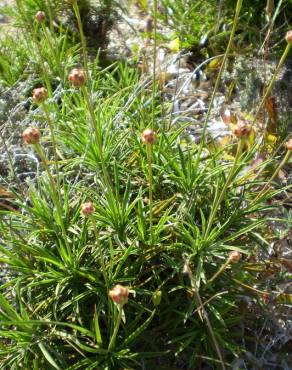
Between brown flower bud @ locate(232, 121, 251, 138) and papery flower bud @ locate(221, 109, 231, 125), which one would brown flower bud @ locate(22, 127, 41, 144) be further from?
papery flower bud @ locate(221, 109, 231, 125)

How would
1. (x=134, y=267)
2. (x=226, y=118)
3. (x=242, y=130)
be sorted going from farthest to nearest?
(x=226, y=118) → (x=134, y=267) → (x=242, y=130)

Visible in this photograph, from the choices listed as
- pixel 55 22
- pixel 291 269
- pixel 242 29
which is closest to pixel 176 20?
pixel 242 29

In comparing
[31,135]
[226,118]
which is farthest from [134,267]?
[226,118]

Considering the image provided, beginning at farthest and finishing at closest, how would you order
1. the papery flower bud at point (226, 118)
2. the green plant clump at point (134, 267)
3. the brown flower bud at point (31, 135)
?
the papery flower bud at point (226, 118)
the green plant clump at point (134, 267)
the brown flower bud at point (31, 135)

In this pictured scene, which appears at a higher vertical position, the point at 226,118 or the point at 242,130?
the point at 242,130

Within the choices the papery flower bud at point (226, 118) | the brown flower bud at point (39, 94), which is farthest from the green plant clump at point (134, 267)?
the papery flower bud at point (226, 118)

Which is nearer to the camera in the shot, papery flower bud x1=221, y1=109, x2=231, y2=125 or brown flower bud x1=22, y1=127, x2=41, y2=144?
brown flower bud x1=22, y1=127, x2=41, y2=144

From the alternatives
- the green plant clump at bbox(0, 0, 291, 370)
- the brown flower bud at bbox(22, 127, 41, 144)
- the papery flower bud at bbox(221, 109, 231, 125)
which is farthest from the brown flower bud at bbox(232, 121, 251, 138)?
the papery flower bud at bbox(221, 109, 231, 125)

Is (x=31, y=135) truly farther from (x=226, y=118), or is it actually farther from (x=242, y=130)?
(x=226, y=118)

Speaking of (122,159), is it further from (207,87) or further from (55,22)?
(55,22)

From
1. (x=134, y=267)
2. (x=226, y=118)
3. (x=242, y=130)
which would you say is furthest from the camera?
(x=226, y=118)

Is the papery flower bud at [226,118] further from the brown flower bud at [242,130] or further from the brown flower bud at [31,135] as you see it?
the brown flower bud at [31,135]
